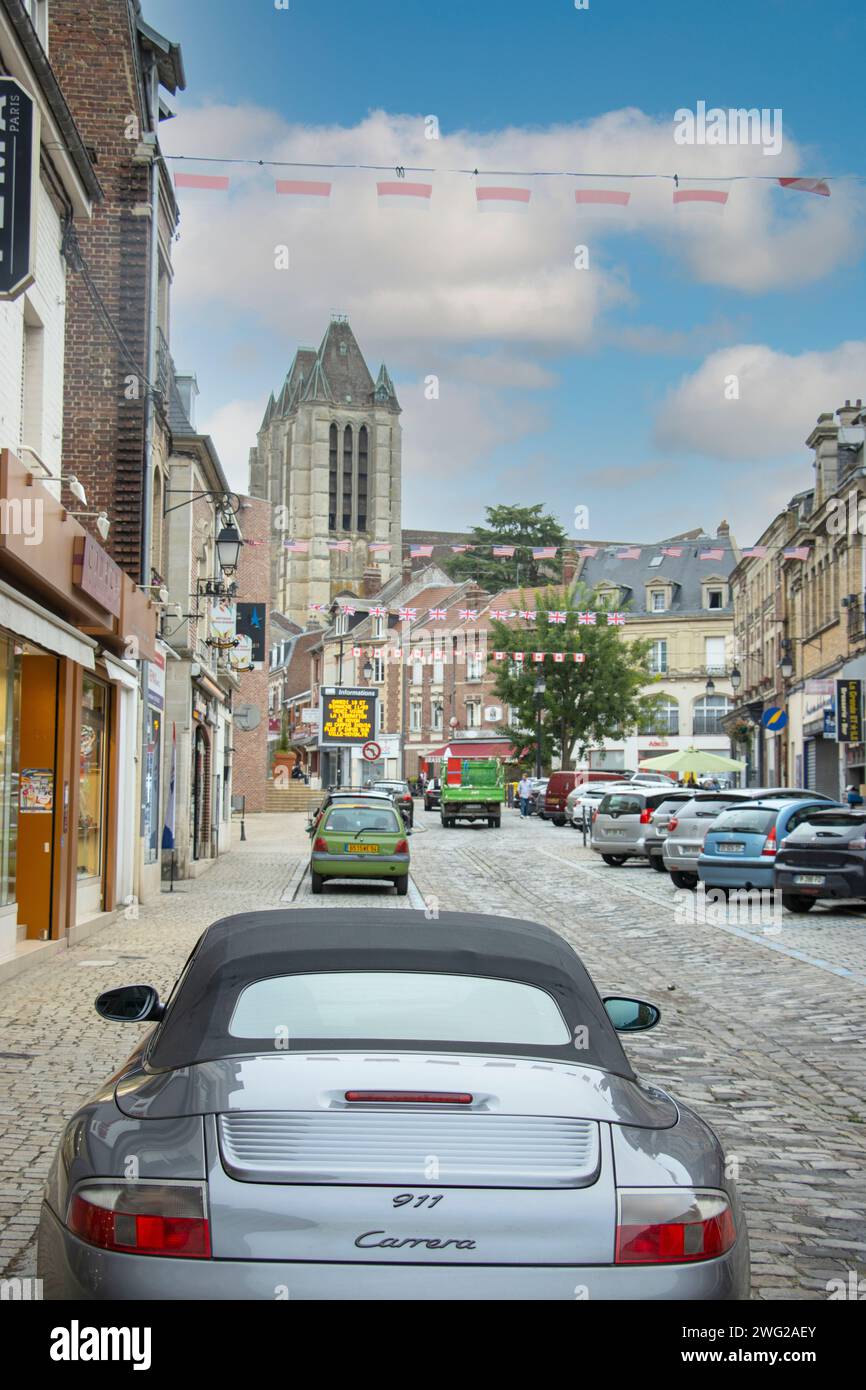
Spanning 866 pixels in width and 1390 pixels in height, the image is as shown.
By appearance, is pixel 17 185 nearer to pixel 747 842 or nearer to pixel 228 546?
pixel 747 842

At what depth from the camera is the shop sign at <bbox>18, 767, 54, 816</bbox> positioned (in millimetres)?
15531

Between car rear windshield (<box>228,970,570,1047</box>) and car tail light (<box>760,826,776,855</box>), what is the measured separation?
18.2 m

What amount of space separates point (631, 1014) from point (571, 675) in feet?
222

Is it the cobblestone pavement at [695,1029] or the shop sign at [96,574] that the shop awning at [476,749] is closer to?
the cobblestone pavement at [695,1029]

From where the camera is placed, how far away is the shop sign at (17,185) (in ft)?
39.2

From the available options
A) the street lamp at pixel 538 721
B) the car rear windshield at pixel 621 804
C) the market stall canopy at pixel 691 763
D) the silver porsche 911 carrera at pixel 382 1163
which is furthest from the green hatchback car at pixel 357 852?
the street lamp at pixel 538 721

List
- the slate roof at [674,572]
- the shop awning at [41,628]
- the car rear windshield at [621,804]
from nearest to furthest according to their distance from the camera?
the shop awning at [41,628], the car rear windshield at [621,804], the slate roof at [674,572]

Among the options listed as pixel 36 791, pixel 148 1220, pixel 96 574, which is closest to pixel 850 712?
pixel 96 574

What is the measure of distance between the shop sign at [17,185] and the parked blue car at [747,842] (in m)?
13.5

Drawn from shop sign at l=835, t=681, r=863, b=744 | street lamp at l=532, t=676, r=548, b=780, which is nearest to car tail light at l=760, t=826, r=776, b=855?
shop sign at l=835, t=681, r=863, b=744

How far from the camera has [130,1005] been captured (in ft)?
16.4

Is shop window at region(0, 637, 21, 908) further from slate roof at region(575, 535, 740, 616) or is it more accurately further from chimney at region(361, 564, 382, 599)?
chimney at region(361, 564, 382, 599)

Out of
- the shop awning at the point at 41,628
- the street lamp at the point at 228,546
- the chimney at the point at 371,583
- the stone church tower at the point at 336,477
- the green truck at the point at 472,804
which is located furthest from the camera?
the stone church tower at the point at 336,477
